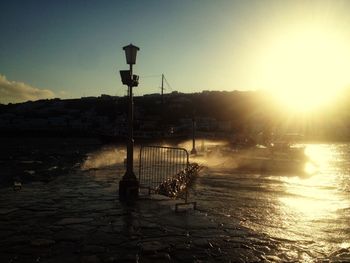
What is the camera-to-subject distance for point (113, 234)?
7230 mm

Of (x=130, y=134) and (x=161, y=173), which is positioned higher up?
(x=130, y=134)

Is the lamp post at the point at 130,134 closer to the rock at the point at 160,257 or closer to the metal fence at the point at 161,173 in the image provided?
the metal fence at the point at 161,173

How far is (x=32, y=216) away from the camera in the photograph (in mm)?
8523

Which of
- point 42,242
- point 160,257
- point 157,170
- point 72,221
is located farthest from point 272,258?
point 157,170

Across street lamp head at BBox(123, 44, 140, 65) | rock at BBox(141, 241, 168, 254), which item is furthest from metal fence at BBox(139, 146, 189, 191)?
rock at BBox(141, 241, 168, 254)

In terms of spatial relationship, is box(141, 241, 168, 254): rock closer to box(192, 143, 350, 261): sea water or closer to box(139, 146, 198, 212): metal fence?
box(192, 143, 350, 261): sea water

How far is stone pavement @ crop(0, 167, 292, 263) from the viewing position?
614 cm

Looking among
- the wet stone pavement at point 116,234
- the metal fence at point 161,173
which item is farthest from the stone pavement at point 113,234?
the metal fence at point 161,173

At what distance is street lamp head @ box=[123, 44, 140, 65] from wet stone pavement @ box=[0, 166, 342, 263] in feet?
12.2

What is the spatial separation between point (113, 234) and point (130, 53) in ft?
17.8

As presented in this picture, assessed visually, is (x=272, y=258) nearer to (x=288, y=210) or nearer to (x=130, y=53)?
(x=288, y=210)

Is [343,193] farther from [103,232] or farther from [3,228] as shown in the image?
[3,228]

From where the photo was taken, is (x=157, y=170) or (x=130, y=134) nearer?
(x=130, y=134)

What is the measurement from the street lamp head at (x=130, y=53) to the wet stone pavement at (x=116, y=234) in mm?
3732
